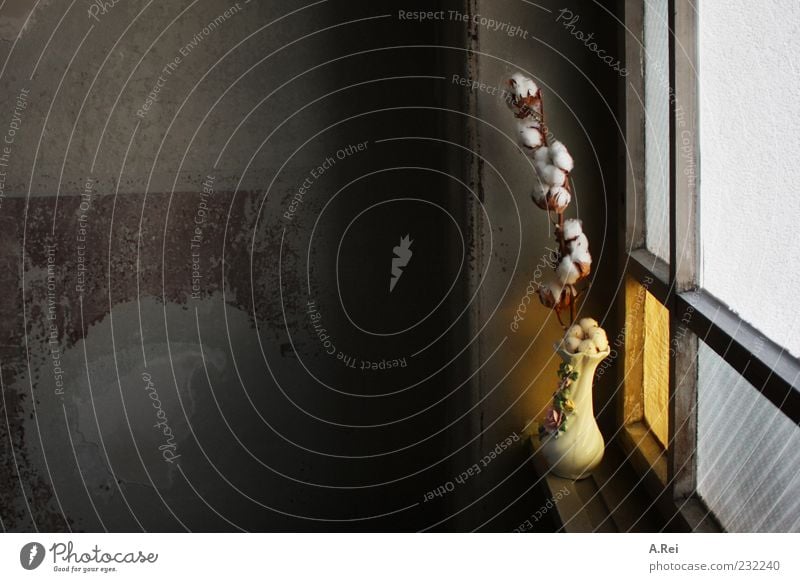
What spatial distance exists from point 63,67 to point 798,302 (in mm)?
1455

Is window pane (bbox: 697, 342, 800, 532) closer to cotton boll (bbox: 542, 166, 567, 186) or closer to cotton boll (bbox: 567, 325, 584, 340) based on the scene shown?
cotton boll (bbox: 567, 325, 584, 340)

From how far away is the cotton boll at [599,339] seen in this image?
1391 millimetres

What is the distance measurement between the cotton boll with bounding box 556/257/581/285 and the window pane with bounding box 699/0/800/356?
0.22 meters

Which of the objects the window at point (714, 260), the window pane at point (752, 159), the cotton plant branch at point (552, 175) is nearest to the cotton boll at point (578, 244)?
the cotton plant branch at point (552, 175)

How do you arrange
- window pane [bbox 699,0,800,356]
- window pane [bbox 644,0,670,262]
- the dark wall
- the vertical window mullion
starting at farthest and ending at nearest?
1. the dark wall
2. window pane [bbox 644,0,670,262]
3. the vertical window mullion
4. window pane [bbox 699,0,800,356]

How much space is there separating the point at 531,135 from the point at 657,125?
0.20 m

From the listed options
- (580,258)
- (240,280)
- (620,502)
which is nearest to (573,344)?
(580,258)

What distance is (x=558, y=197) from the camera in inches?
53.3

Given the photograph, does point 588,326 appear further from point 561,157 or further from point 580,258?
point 561,157

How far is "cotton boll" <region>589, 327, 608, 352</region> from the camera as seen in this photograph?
1391mm

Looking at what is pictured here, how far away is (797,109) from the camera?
95 centimetres

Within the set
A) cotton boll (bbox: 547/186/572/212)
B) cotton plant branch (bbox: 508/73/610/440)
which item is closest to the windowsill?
cotton plant branch (bbox: 508/73/610/440)
